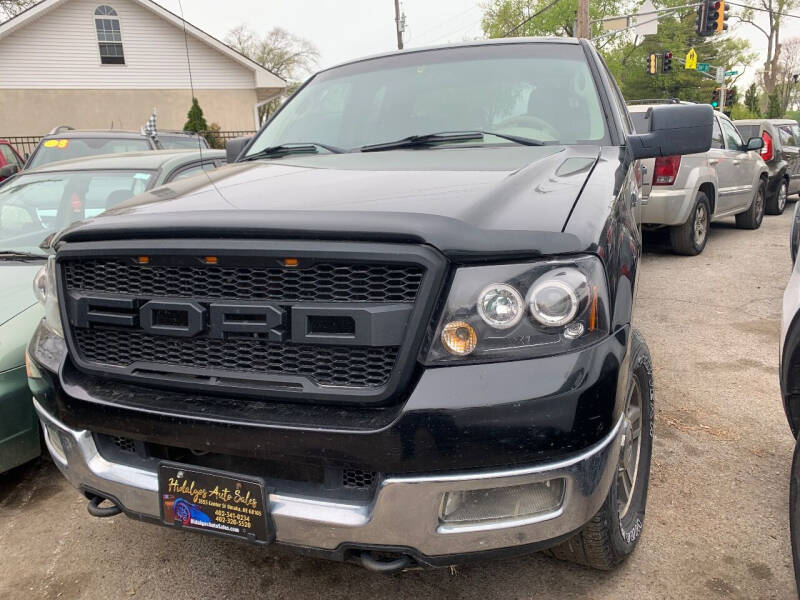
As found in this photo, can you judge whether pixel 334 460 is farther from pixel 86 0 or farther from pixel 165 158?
pixel 86 0

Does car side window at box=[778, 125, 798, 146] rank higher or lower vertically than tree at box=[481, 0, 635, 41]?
lower

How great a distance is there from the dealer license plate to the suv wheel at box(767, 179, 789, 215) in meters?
11.2

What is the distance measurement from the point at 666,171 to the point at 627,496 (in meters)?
5.50

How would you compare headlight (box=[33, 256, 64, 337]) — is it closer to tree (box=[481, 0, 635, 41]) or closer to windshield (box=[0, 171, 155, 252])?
windshield (box=[0, 171, 155, 252])

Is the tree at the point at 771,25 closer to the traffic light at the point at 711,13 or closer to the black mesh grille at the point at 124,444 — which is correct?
the traffic light at the point at 711,13

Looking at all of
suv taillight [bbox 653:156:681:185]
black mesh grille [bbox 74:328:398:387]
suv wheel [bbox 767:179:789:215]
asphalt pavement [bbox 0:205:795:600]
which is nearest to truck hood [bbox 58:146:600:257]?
black mesh grille [bbox 74:328:398:387]

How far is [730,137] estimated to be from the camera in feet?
27.3

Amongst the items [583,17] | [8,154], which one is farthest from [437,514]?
[583,17]

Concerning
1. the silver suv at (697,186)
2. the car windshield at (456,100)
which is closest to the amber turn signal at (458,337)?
the car windshield at (456,100)

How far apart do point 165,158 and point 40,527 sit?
2.66m

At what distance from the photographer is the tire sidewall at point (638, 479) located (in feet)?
6.75

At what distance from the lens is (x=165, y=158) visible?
15.0ft

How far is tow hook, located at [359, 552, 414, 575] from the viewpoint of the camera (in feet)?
5.50

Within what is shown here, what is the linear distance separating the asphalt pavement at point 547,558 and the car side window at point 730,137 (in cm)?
539
